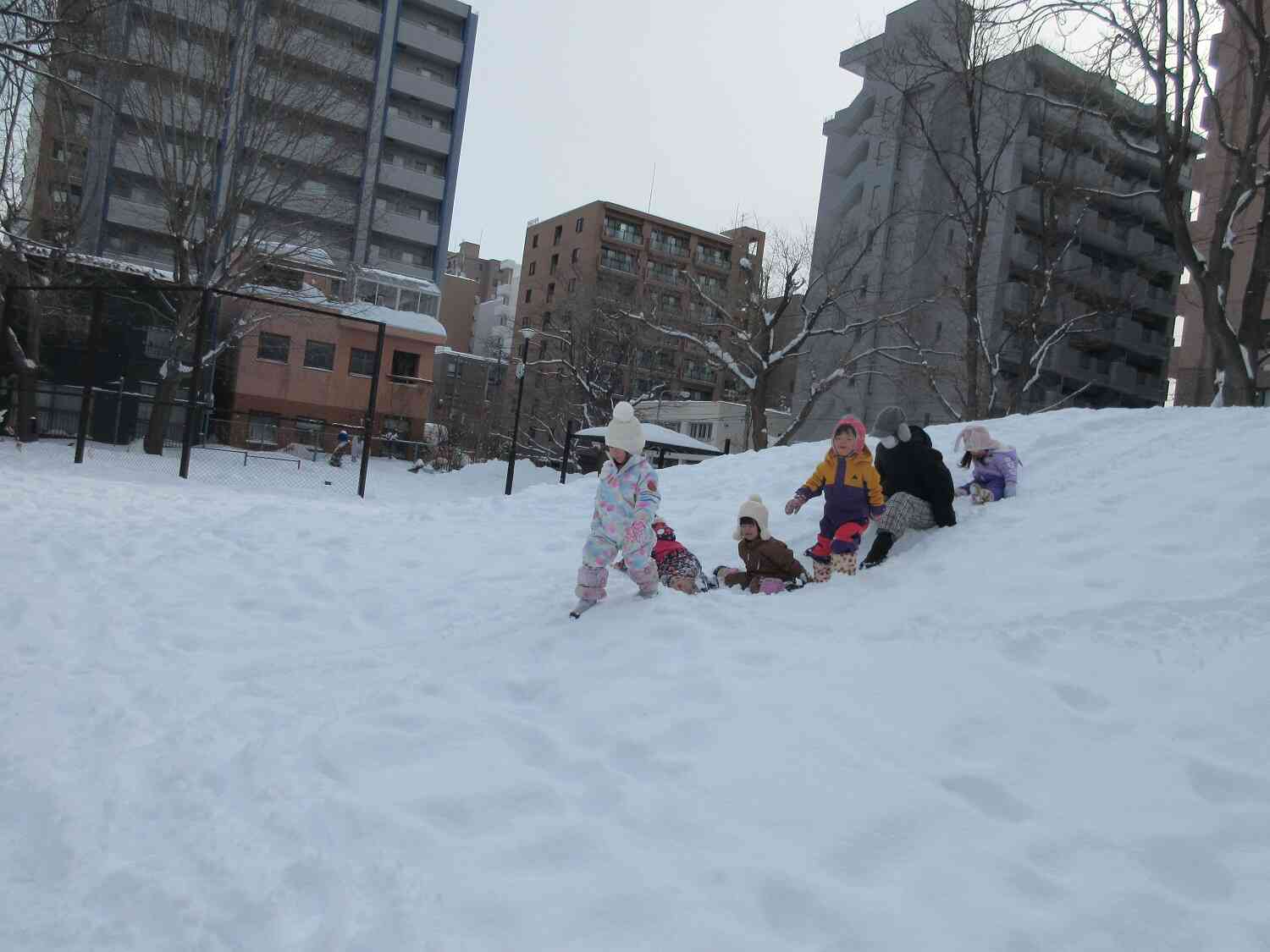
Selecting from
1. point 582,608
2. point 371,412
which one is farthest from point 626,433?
point 371,412

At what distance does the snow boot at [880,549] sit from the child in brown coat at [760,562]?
514 millimetres

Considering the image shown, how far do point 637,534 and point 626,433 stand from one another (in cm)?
71

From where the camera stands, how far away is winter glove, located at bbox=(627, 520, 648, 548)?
227 inches

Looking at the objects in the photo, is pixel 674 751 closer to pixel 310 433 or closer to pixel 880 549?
pixel 880 549

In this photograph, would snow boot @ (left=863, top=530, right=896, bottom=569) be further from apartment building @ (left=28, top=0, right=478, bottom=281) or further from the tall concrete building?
the tall concrete building

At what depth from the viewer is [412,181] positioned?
45.8 meters

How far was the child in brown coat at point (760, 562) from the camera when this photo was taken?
265 inches

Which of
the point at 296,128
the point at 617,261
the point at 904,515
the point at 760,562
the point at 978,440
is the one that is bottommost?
the point at 760,562

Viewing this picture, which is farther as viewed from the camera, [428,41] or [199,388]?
[428,41]

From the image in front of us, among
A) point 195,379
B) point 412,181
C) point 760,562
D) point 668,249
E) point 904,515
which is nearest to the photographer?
point 760,562

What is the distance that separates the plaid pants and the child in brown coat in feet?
2.54

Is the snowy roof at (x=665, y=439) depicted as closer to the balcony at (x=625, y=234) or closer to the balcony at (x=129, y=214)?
the balcony at (x=129, y=214)

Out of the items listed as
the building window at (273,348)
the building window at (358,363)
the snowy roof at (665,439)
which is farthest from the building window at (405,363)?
the snowy roof at (665,439)

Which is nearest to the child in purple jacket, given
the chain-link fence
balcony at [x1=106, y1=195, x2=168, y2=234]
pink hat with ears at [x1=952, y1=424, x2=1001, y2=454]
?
pink hat with ears at [x1=952, y1=424, x2=1001, y2=454]
